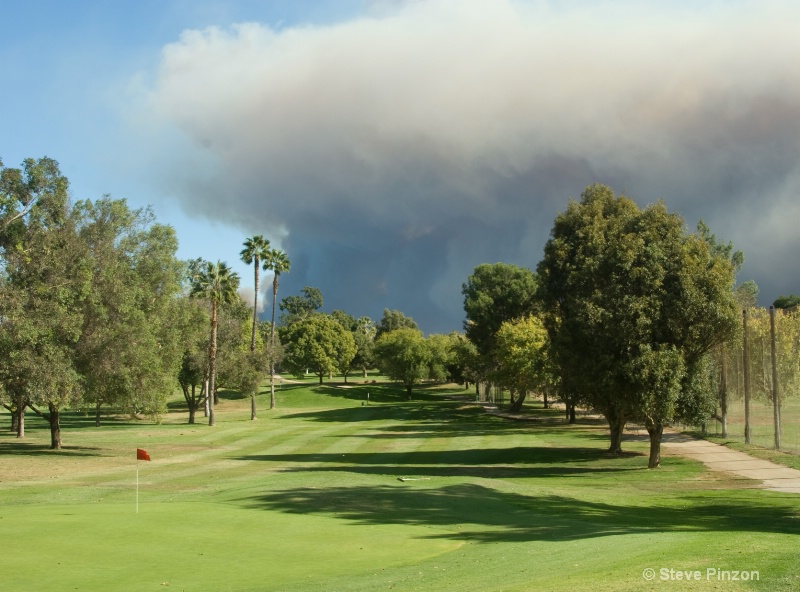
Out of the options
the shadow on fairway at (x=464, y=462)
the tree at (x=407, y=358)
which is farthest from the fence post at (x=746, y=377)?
the tree at (x=407, y=358)

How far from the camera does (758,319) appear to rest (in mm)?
45844

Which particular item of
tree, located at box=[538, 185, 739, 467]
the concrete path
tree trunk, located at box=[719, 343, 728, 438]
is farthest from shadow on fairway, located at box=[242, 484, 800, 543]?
tree trunk, located at box=[719, 343, 728, 438]

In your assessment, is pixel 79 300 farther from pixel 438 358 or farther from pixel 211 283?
pixel 438 358

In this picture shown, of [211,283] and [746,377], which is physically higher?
[211,283]

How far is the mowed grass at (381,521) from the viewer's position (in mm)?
12625

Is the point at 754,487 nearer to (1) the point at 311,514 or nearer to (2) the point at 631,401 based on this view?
(2) the point at 631,401

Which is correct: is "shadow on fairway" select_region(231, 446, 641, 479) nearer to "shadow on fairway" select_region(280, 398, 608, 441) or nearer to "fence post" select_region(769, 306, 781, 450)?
"fence post" select_region(769, 306, 781, 450)

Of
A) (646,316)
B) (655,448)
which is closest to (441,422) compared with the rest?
(655,448)

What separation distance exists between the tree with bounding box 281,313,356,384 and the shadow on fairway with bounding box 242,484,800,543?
93.8 m

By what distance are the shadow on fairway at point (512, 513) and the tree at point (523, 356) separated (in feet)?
115

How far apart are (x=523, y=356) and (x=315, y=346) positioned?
6066 centimetres

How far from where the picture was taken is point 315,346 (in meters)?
119

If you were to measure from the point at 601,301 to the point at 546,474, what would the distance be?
8.19m

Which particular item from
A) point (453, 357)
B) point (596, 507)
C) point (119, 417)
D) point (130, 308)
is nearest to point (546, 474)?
point (596, 507)
